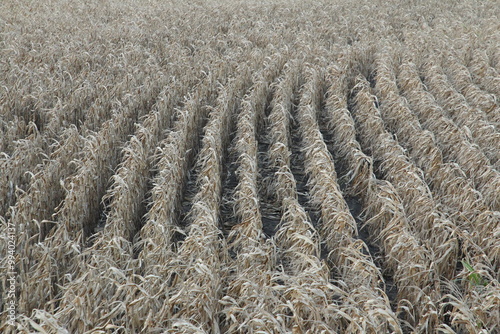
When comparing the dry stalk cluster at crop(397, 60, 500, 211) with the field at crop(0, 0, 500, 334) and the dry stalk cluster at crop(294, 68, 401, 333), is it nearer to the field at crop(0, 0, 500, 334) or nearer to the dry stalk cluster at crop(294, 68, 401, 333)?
the field at crop(0, 0, 500, 334)

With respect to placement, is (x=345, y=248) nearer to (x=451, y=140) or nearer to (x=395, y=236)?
(x=395, y=236)

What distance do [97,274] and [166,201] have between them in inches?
49.8

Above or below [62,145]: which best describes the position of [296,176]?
below

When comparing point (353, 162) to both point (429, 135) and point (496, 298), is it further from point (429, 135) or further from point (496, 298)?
point (496, 298)

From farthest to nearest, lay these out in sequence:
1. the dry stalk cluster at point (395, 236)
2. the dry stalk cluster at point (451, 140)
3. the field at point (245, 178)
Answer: the dry stalk cluster at point (451, 140) < the dry stalk cluster at point (395, 236) < the field at point (245, 178)

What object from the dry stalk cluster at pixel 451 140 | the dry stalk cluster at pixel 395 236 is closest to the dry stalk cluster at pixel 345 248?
the dry stalk cluster at pixel 395 236

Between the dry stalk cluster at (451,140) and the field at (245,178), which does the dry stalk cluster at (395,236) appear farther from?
the dry stalk cluster at (451,140)

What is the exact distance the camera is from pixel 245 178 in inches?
222

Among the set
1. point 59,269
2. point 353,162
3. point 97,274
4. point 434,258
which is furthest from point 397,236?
point 59,269

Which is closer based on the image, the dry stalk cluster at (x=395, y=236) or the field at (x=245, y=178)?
the field at (x=245, y=178)

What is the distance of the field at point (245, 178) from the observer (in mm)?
3926

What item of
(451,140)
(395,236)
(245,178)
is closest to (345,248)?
(395,236)

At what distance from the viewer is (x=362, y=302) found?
3965 millimetres

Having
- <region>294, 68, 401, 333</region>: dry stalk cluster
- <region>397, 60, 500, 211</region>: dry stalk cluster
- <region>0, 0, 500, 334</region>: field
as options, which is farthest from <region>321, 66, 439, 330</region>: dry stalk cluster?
<region>397, 60, 500, 211</region>: dry stalk cluster
